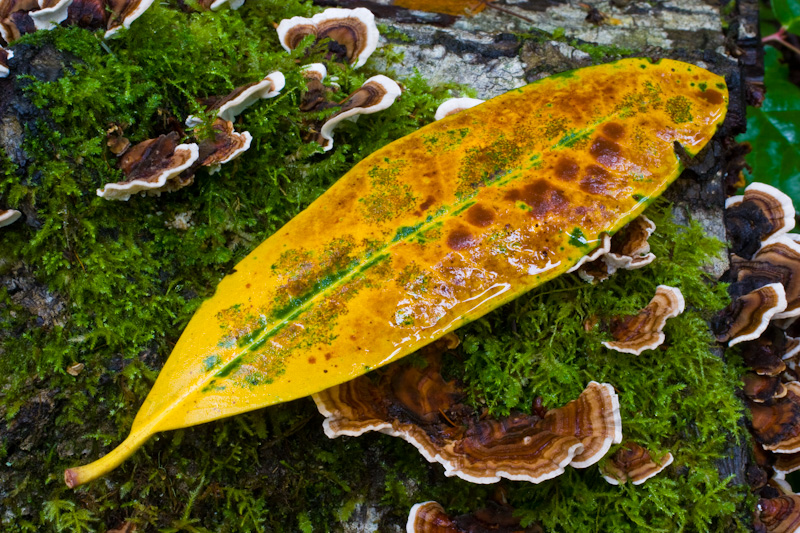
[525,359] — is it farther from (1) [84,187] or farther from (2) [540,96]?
(1) [84,187]

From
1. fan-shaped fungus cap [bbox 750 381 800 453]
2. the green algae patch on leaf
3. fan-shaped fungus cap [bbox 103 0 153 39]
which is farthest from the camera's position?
fan-shaped fungus cap [bbox 750 381 800 453]

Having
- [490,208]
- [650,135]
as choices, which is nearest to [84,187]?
[490,208]

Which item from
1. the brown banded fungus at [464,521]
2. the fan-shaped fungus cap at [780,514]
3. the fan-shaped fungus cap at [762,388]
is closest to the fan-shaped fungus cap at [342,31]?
the brown banded fungus at [464,521]

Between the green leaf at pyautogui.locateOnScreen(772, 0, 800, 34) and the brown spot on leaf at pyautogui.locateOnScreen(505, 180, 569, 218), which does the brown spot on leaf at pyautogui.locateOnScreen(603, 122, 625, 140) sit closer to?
the brown spot on leaf at pyautogui.locateOnScreen(505, 180, 569, 218)

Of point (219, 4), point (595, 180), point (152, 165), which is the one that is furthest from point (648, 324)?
point (219, 4)

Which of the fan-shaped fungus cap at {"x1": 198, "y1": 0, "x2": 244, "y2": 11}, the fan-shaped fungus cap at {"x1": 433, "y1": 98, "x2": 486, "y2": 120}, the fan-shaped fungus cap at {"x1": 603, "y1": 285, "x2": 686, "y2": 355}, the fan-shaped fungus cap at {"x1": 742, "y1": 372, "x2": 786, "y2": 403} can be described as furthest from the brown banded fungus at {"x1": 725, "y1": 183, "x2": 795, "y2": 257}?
the fan-shaped fungus cap at {"x1": 198, "y1": 0, "x2": 244, "y2": 11}

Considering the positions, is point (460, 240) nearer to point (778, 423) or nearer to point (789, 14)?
point (778, 423)
